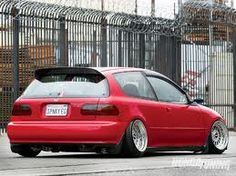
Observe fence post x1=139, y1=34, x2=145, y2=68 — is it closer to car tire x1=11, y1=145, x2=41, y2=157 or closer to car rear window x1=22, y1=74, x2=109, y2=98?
car rear window x1=22, y1=74, x2=109, y2=98

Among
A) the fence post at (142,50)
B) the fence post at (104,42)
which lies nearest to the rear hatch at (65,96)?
the fence post at (104,42)

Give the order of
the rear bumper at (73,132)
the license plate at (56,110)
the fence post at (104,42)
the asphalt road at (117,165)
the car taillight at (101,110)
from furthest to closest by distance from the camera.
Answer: the fence post at (104,42) < the license plate at (56,110) < the car taillight at (101,110) < the rear bumper at (73,132) < the asphalt road at (117,165)

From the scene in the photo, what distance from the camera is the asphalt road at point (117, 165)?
374 inches

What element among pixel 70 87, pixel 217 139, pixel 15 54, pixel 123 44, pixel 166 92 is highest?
pixel 123 44

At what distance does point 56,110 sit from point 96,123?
0.61 meters

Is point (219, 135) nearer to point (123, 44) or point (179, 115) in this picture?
point (179, 115)

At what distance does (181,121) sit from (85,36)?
7.74 m

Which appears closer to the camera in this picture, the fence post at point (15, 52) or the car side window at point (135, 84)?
the car side window at point (135, 84)

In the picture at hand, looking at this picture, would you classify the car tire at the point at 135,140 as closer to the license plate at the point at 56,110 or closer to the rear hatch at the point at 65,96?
the rear hatch at the point at 65,96

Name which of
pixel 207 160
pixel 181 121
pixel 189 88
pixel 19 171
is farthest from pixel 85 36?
pixel 19 171

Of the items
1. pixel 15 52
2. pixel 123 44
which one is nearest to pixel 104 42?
pixel 123 44

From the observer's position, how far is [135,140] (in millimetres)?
11930

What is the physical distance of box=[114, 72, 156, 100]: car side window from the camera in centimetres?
1225

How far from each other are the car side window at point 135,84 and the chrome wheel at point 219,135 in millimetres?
1504
